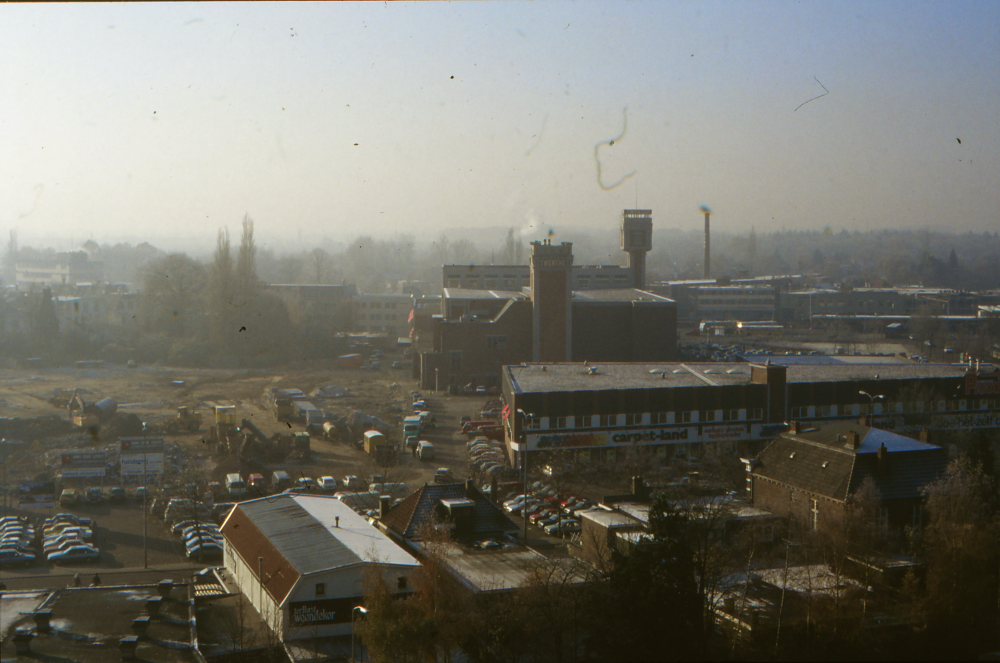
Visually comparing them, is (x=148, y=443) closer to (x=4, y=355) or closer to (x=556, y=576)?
(x=556, y=576)

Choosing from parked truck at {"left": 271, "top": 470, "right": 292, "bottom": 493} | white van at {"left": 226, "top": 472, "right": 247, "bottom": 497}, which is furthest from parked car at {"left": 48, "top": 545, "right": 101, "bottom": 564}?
parked truck at {"left": 271, "top": 470, "right": 292, "bottom": 493}

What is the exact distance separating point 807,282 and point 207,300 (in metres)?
29.0

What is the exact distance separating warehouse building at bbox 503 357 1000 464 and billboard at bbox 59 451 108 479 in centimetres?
492

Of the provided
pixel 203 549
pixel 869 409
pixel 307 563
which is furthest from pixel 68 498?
pixel 869 409

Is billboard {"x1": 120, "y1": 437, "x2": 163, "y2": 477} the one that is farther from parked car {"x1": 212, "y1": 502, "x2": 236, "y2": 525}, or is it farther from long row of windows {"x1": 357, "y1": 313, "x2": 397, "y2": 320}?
long row of windows {"x1": 357, "y1": 313, "x2": 397, "y2": 320}

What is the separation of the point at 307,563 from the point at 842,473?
4247 mm

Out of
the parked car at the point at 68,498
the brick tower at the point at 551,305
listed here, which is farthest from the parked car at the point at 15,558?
the brick tower at the point at 551,305

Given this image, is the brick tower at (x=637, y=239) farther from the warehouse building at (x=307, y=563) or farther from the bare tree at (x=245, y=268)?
the warehouse building at (x=307, y=563)

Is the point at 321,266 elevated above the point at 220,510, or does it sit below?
above

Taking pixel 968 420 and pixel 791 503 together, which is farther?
pixel 968 420

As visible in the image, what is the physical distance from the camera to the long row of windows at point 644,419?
10477 mm

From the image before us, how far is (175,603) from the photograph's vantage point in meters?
5.73

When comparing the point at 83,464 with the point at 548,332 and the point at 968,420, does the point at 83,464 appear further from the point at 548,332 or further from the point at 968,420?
the point at 968,420

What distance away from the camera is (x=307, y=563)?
18.1 ft
